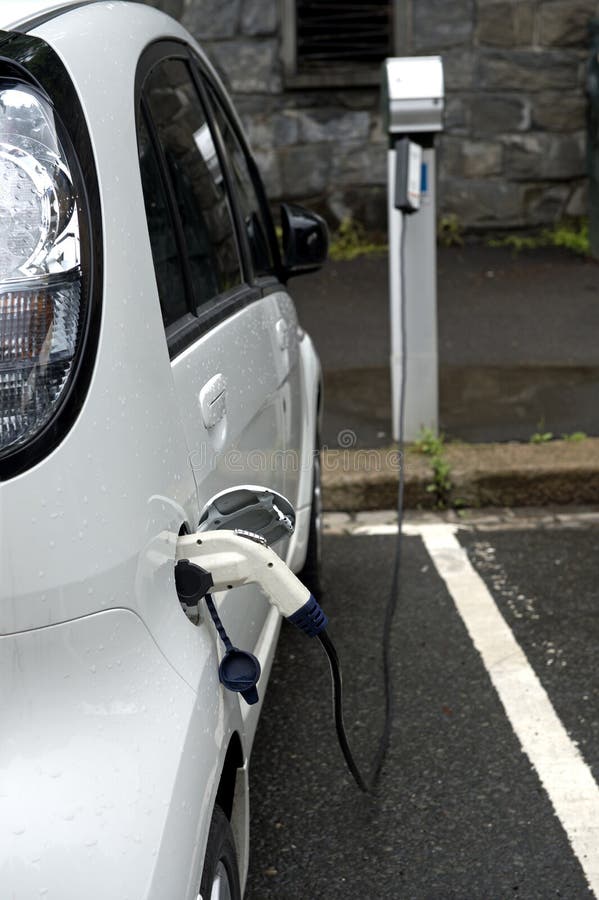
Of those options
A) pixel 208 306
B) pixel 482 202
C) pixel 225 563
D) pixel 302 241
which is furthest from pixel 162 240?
pixel 482 202

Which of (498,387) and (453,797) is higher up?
(453,797)

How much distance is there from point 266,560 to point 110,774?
1.29 ft

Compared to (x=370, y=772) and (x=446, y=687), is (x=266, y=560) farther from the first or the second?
(x=446, y=687)

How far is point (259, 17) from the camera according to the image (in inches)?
346

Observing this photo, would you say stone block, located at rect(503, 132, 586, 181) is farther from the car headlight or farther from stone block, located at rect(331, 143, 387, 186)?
the car headlight

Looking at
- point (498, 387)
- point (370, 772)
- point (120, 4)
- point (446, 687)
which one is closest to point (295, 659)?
point (446, 687)

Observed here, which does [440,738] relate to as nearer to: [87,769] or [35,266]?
[87,769]

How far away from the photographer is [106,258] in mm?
1530

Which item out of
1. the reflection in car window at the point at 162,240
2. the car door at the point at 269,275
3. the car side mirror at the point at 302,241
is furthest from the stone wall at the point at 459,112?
the reflection in car window at the point at 162,240

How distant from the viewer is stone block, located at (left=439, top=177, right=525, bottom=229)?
360 inches

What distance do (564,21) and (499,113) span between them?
818 millimetres

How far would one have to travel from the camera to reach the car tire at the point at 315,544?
3713 mm

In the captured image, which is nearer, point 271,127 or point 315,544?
point 315,544

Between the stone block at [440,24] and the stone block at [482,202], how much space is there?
1022mm
